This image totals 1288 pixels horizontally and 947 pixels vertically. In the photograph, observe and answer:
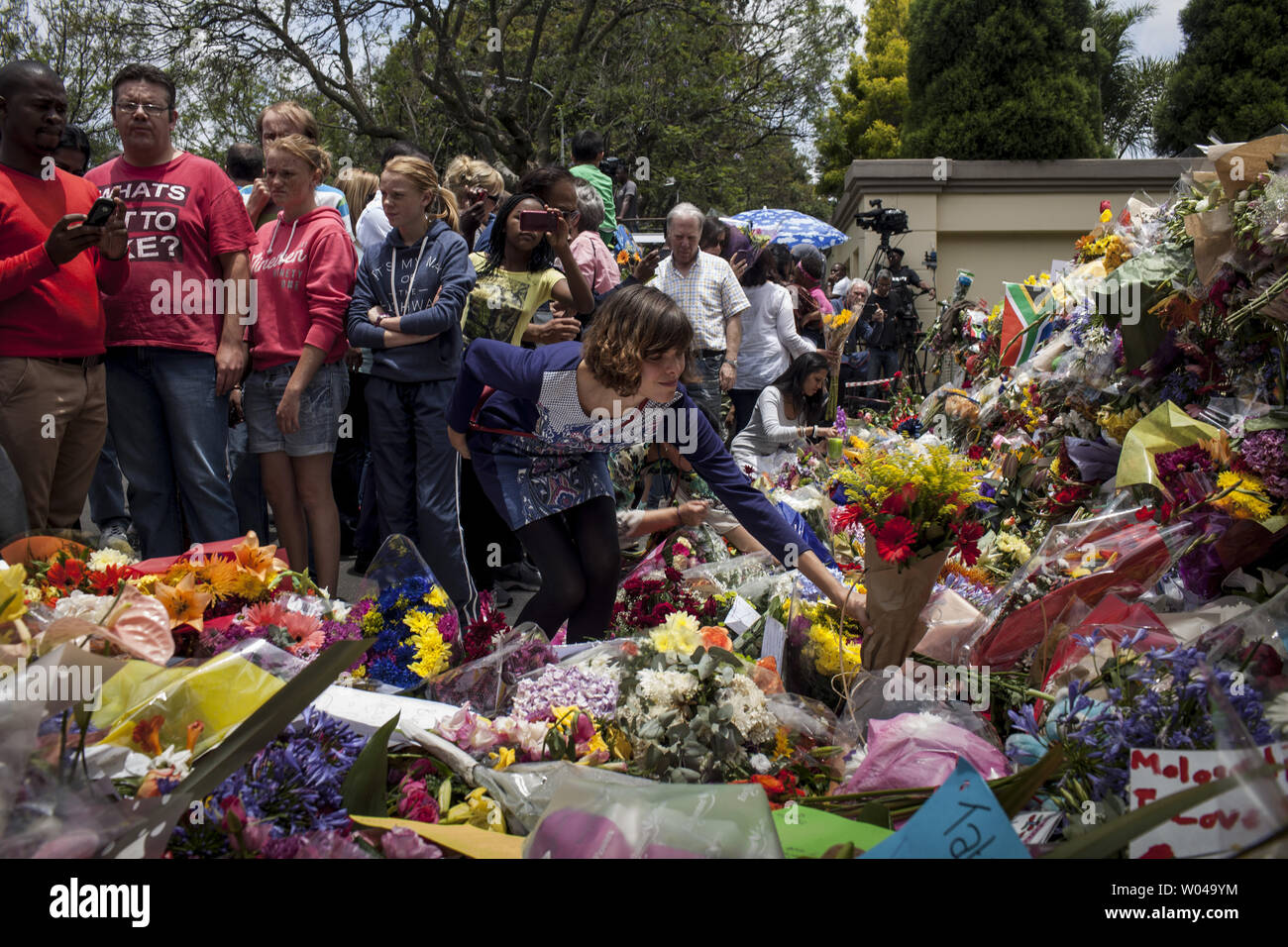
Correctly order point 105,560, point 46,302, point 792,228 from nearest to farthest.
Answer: point 105,560 < point 46,302 < point 792,228

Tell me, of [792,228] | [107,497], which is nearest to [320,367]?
[107,497]

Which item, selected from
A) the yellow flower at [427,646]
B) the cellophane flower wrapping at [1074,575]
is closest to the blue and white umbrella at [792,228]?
the cellophane flower wrapping at [1074,575]

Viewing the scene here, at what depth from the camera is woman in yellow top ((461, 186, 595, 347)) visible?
4574 millimetres

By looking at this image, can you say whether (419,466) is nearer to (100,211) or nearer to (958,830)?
(100,211)

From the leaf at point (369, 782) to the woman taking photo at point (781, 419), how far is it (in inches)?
164

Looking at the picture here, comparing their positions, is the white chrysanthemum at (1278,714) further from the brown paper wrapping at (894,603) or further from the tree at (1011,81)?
the tree at (1011,81)

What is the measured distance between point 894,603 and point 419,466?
8.52 feet

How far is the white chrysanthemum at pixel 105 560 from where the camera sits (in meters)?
2.52

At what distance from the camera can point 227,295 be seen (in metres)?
4.11

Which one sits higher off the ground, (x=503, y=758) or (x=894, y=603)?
(x=894, y=603)

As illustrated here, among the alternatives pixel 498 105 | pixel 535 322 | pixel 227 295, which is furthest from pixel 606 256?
pixel 498 105

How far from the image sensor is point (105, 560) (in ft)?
8.38

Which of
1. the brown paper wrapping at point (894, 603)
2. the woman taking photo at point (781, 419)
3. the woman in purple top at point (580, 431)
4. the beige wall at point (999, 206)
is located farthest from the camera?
the beige wall at point (999, 206)

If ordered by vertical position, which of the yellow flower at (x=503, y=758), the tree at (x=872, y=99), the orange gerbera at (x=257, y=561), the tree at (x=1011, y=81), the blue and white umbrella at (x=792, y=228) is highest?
the tree at (x=872, y=99)
